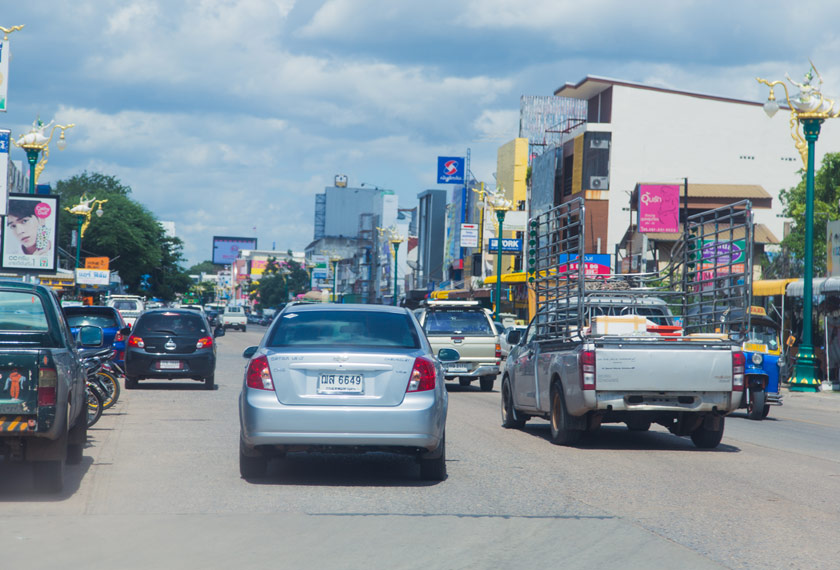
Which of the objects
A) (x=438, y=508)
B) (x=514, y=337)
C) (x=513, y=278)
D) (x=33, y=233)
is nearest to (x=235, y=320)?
(x=513, y=278)

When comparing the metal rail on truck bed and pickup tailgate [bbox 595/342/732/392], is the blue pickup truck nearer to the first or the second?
pickup tailgate [bbox 595/342/732/392]

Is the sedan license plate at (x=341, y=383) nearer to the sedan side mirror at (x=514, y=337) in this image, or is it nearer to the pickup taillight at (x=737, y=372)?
the pickup taillight at (x=737, y=372)

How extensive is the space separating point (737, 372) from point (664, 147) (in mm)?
59849

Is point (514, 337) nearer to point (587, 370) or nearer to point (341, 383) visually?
point (587, 370)

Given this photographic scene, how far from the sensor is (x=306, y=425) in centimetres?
929

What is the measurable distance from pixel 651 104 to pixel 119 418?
5932cm

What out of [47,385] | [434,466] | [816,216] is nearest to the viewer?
[47,385]

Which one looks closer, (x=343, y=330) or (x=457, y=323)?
(x=343, y=330)

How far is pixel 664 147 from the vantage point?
232 ft

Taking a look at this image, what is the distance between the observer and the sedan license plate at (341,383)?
9383 mm

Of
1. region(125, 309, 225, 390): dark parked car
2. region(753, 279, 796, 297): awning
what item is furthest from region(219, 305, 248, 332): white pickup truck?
region(125, 309, 225, 390): dark parked car

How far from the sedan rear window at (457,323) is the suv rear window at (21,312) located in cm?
1597

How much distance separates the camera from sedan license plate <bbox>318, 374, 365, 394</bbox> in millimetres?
9383

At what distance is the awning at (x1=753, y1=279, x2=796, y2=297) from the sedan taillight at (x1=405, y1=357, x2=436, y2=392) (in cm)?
2501
